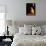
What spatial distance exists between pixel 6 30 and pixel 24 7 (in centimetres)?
116

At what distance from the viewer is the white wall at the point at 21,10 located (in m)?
5.39

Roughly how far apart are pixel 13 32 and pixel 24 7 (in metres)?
1.09

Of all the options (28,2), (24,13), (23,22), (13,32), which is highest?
(28,2)

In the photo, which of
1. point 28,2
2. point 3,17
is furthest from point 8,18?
point 28,2

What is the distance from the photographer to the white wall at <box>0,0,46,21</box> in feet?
17.7

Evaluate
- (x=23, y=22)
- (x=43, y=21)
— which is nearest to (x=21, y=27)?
(x=23, y=22)

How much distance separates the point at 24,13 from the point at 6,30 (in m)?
0.98

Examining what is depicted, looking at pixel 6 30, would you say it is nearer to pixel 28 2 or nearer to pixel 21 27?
pixel 21 27

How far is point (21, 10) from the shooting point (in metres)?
5.41

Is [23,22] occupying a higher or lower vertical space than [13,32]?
higher

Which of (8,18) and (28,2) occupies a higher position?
(28,2)

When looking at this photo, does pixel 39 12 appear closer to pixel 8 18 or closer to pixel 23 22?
pixel 23 22

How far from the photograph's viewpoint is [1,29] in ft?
17.7

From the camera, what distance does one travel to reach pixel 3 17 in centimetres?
539
